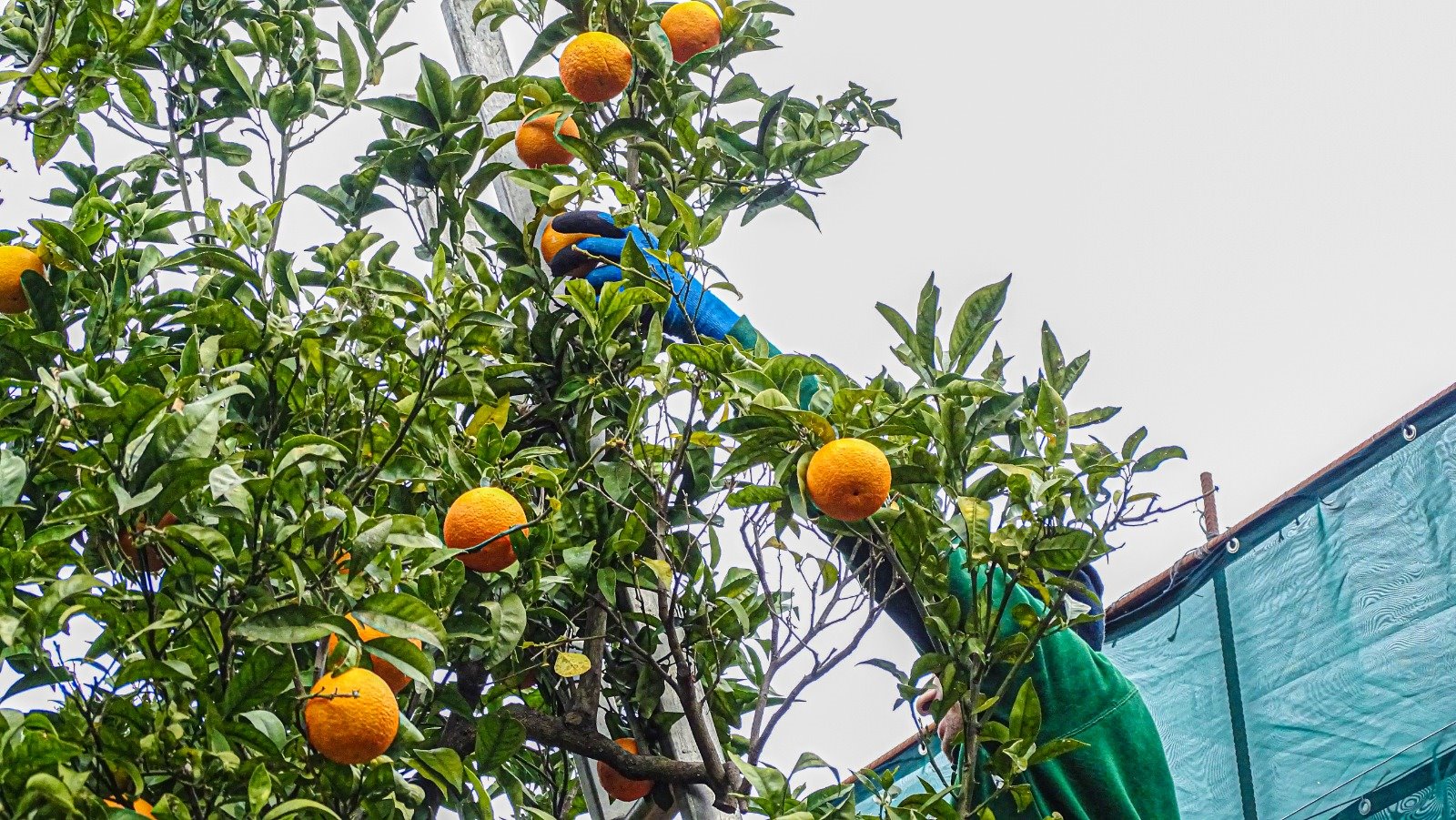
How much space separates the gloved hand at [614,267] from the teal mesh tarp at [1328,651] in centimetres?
104

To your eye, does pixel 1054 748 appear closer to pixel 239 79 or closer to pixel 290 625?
pixel 290 625

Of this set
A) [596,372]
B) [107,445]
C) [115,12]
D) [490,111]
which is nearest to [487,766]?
[596,372]

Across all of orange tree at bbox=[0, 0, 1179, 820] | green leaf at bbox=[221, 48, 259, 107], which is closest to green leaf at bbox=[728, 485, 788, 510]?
orange tree at bbox=[0, 0, 1179, 820]

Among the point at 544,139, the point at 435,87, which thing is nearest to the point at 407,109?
the point at 435,87

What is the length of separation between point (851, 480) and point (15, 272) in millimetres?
888

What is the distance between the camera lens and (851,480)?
4.20 feet

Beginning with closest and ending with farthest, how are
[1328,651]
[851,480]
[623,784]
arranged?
1. [851,480]
2. [623,784]
3. [1328,651]

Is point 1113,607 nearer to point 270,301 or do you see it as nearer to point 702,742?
point 702,742

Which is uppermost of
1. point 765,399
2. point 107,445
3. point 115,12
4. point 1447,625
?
point 115,12

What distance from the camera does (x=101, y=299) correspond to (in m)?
1.47

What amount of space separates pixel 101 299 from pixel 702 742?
0.76 meters

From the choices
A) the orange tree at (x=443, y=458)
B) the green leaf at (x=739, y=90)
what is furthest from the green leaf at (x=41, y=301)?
the green leaf at (x=739, y=90)

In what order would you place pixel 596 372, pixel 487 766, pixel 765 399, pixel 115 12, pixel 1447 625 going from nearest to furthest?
pixel 765 399, pixel 487 766, pixel 596 372, pixel 115 12, pixel 1447 625

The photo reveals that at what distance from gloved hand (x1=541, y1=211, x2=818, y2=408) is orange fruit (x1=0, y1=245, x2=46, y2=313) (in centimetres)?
55
